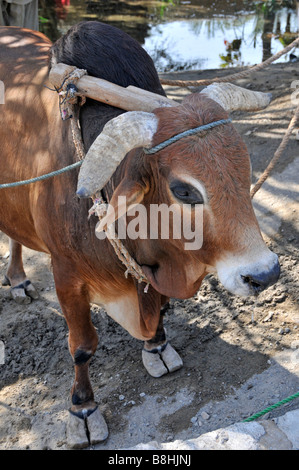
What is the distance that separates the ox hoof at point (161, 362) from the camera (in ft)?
10.7

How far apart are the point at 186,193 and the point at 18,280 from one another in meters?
2.38

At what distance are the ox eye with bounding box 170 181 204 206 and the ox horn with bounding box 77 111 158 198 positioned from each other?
0.70ft

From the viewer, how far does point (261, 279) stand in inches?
74.3

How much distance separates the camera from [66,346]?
3543mm

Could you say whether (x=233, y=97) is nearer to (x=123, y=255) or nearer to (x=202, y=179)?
(x=202, y=179)

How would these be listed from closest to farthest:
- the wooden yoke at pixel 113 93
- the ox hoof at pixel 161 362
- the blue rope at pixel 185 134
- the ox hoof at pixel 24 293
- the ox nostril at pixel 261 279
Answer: the ox nostril at pixel 261 279
the blue rope at pixel 185 134
the wooden yoke at pixel 113 93
the ox hoof at pixel 161 362
the ox hoof at pixel 24 293

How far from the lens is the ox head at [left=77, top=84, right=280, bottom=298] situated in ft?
6.35

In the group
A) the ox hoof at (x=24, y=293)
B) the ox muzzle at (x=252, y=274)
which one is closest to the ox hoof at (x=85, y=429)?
the ox hoof at (x=24, y=293)

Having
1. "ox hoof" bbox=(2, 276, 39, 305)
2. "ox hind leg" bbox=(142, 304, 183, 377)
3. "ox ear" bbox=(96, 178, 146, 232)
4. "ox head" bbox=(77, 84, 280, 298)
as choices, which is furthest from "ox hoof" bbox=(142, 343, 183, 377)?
"ox ear" bbox=(96, 178, 146, 232)

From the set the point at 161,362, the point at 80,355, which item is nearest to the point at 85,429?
the point at 80,355

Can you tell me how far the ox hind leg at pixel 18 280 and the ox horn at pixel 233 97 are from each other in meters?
2.25

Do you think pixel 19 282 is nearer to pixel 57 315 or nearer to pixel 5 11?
pixel 57 315

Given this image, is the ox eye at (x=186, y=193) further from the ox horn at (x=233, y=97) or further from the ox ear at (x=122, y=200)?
the ox horn at (x=233, y=97)

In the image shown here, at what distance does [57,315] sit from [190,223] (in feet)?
6.68
